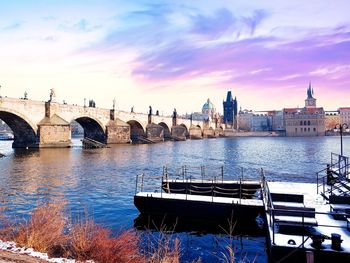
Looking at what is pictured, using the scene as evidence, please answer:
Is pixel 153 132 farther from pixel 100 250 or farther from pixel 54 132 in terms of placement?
pixel 100 250

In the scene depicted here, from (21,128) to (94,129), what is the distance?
24.7m

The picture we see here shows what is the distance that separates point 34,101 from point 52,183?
38.9 meters

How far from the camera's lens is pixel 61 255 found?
950 centimetres

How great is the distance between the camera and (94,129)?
8538cm

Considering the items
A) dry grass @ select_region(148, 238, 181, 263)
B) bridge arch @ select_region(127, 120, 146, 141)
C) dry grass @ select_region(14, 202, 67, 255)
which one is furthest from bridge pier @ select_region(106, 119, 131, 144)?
dry grass @ select_region(14, 202, 67, 255)

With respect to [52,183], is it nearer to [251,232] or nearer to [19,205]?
[19,205]

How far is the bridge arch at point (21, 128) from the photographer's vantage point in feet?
188

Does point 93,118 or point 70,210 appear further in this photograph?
point 93,118

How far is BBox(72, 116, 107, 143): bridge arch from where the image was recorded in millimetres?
81125

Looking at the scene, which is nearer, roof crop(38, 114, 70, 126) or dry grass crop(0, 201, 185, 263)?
dry grass crop(0, 201, 185, 263)

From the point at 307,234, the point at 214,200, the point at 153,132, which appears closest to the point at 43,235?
the point at 307,234

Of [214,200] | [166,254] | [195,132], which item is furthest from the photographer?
[195,132]

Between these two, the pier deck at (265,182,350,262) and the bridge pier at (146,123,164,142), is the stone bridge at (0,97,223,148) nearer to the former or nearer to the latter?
the bridge pier at (146,123,164,142)

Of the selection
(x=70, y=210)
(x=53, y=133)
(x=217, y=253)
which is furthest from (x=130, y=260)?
(x=53, y=133)
